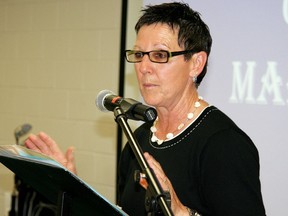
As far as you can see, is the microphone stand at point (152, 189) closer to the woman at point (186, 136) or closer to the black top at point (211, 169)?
the woman at point (186, 136)

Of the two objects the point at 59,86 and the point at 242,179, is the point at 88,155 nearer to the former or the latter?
the point at 59,86

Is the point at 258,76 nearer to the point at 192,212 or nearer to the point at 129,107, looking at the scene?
the point at 192,212

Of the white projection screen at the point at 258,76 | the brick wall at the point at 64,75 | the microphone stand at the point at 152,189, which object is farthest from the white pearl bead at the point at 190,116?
the brick wall at the point at 64,75

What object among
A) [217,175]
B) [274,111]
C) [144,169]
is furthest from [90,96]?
[144,169]

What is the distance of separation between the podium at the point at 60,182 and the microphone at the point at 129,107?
22 cm

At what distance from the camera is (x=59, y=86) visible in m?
2.96

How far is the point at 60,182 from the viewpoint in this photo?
114 cm

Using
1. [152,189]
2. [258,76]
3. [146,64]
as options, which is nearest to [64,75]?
[258,76]

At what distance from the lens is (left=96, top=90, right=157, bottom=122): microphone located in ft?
3.58

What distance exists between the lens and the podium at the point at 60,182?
1029mm

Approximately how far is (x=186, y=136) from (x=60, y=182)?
0.51 m

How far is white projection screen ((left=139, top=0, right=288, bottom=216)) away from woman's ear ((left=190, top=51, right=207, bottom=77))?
2.11 feet

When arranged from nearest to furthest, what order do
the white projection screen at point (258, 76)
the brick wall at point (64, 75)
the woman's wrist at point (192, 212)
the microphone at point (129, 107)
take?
1. the microphone at point (129, 107)
2. the woman's wrist at point (192, 212)
3. the white projection screen at point (258, 76)
4. the brick wall at point (64, 75)

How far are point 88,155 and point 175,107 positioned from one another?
1.43 m
